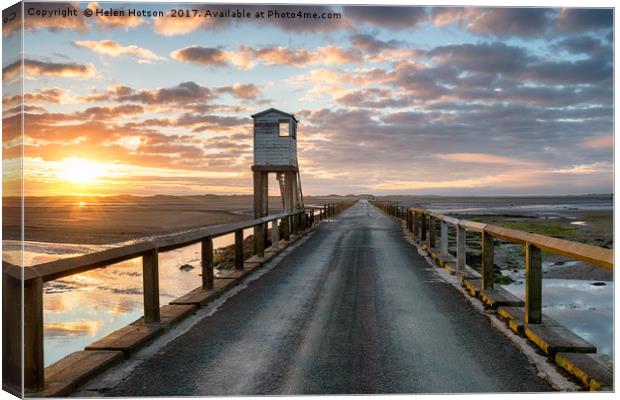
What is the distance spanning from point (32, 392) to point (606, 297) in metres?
11.2

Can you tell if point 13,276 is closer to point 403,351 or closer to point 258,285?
point 403,351

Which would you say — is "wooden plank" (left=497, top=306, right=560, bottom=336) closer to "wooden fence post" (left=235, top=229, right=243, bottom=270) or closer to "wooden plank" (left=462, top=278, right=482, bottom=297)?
"wooden plank" (left=462, top=278, right=482, bottom=297)

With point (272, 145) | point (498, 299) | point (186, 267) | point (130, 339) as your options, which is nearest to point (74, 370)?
point (130, 339)

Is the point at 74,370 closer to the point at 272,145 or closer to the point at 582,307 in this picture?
the point at 582,307

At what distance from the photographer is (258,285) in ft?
29.7

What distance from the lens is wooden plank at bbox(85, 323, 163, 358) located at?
4953 mm

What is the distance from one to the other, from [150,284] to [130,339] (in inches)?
32.8

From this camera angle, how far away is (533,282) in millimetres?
5559

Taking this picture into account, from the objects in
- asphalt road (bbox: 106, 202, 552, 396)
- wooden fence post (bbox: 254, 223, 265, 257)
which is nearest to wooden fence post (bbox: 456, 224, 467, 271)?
asphalt road (bbox: 106, 202, 552, 396)

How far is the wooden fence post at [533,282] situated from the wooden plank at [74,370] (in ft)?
13.5

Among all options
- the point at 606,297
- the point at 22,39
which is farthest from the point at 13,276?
the point at 606,297

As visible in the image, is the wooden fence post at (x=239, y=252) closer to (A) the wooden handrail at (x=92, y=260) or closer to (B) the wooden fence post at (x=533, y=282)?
(A) the wooden handrail at (x=92, y=260)

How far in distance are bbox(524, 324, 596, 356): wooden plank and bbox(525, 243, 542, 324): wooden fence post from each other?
14 cm

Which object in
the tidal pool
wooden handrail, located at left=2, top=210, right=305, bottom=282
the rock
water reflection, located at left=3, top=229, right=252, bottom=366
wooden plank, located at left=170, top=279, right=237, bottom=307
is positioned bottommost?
the rock
